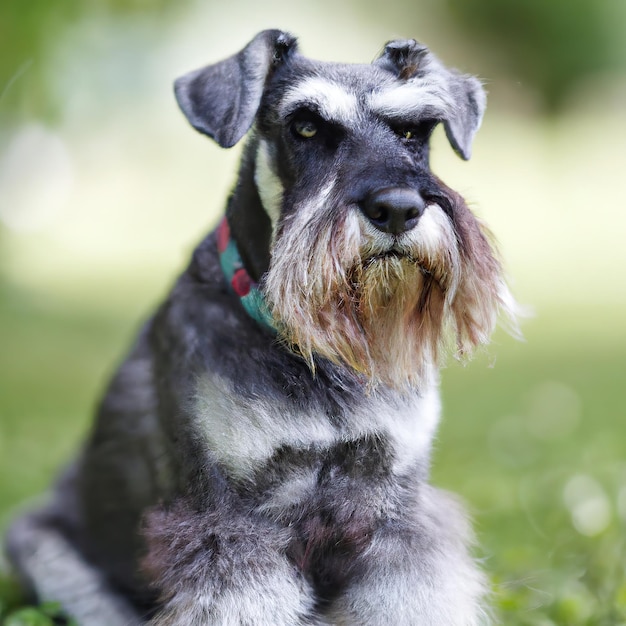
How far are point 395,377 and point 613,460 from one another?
2474 mm

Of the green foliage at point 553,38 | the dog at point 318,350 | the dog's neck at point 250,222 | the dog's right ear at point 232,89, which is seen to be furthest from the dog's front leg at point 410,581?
the green foliage at point 553,38

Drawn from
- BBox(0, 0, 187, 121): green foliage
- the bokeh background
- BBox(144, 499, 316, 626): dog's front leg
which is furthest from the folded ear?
BBox(0, 0, 187, 121): green foliage

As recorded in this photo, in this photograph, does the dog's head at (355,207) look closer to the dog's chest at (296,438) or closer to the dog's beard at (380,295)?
the dog's beard at (380,295)

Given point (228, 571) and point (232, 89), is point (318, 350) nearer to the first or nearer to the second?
point (228, 571)

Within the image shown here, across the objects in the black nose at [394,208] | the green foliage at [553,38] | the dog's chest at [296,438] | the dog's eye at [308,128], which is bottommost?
the dog's chest at [296,438]

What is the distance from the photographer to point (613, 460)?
4695 millimetres

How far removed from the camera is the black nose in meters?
2.34

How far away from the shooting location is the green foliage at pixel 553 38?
16.5m

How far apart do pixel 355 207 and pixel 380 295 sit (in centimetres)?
27

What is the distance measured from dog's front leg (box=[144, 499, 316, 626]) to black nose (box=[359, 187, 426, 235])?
0.90m

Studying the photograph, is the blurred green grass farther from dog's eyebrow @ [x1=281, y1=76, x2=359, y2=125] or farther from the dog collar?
dog's eyebrow @ [x1=281, y1=76, x2=359, y2=125]

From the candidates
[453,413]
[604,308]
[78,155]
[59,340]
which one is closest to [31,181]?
[59,340]

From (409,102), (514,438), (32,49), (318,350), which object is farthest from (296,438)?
(32,49)

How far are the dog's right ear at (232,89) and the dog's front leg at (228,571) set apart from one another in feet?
3.53
